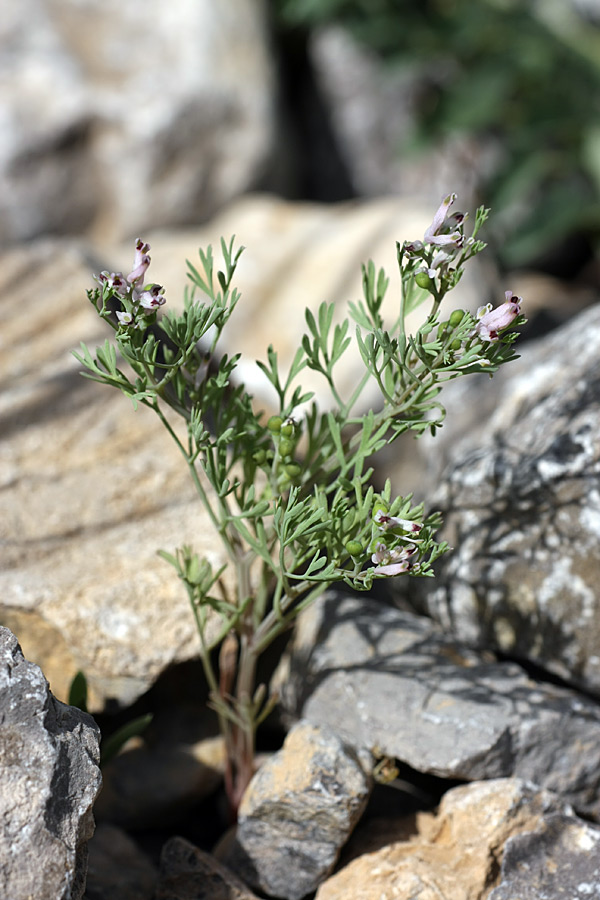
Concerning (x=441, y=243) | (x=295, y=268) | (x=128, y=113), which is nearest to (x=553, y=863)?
(x=441, y=243)

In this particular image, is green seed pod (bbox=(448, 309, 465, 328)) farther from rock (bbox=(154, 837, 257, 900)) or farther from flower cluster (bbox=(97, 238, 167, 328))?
rock (bbox=(154, 837, 257, 900))

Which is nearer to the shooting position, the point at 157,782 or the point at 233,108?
the point at 157,782

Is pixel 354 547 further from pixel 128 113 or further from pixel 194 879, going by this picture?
pixel 128 113

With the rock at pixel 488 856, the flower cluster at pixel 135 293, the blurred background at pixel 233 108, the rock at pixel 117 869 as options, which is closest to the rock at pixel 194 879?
the rock at pixel 117 869

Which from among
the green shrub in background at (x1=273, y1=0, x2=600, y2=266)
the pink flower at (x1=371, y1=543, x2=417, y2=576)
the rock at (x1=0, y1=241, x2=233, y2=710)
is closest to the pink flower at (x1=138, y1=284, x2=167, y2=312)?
Result: the pink flower at (x1=371, y1=543, x2=417, y2=576)

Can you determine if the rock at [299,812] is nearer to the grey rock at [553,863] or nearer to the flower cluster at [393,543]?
the grey rock at [553,863]

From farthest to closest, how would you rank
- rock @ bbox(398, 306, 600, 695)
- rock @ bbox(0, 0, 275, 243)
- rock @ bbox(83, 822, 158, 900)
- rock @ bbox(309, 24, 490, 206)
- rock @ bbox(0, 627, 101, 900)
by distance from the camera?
rock @ bbox(309, 24, 490, 206)
rock @ bbox(0, 0, 275, 243)
rock @ bbox(398, 306, 600, 695)
rock @ bbox(83, 822, 158, 900)
rock @ bbox(0, 627, 101, 900)
